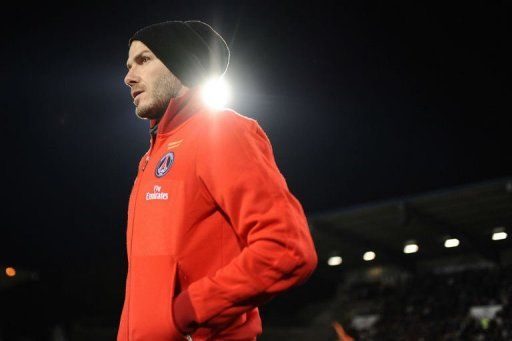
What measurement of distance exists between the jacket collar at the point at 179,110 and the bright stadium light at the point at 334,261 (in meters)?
26.3

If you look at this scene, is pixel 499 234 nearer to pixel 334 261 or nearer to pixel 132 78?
pixel 334 261

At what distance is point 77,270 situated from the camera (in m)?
29.9

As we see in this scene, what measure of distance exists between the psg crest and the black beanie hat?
0.94ft

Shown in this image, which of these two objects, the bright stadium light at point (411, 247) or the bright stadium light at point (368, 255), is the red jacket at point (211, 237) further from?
the bright stadium light at point (368, 255)

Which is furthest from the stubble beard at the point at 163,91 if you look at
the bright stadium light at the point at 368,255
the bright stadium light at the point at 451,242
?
the bright stadium light at the point at 368,255

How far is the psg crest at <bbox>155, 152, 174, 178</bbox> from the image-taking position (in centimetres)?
181

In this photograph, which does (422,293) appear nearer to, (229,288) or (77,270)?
(77,270)

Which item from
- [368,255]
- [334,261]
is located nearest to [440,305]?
[368,255]

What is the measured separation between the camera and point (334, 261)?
92.4 feet

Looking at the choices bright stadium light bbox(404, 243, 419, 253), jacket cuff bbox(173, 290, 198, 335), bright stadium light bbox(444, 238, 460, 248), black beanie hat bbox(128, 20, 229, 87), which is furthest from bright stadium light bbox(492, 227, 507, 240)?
jacket cuff bbox(173, 290, 198, 335)

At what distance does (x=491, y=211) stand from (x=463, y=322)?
4154mm

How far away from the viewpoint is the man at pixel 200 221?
5.09ft

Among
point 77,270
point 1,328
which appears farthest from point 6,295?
point 1,328

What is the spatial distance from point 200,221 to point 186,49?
60 centimetres
